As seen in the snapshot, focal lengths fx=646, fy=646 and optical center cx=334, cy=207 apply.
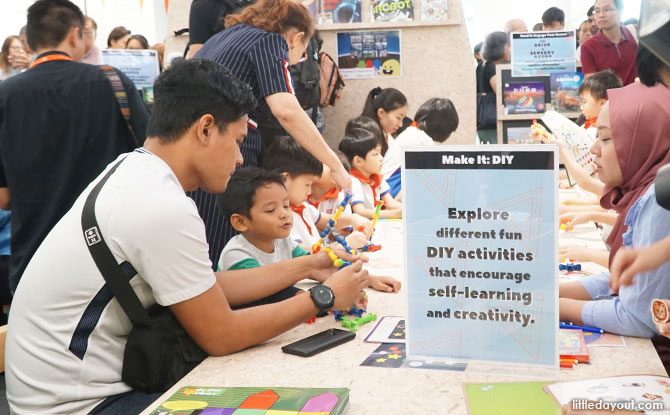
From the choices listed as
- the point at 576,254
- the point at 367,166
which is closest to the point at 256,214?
the point at 576,254

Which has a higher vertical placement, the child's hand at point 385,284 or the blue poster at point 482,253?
the blue poster at point 482,253

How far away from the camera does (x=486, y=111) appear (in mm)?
6004

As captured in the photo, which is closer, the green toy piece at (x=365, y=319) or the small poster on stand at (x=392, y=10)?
the green toy piece at (x=365, y=319)

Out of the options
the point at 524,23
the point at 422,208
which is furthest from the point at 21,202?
the point at 524,23

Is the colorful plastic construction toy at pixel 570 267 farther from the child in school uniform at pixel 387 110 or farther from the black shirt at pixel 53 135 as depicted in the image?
the child in school uniform at pixel 387 110

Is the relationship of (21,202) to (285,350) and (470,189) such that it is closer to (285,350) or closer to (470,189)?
(285,350)

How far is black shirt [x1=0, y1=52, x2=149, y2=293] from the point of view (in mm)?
2270

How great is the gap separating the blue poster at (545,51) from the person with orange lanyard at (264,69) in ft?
10.9

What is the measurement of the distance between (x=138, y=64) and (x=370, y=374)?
3633 mm

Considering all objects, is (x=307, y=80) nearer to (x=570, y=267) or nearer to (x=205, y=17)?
(x=205, y=17)

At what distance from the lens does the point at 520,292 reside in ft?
3.92

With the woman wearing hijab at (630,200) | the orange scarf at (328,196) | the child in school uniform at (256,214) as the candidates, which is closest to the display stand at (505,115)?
the orange scarf at (328,196)

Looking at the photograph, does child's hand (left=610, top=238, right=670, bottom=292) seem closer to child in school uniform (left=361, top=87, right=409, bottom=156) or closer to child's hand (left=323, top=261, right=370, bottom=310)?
child's hand (left=323, top=261, right=370, bottom=310)

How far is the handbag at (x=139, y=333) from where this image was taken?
1.28 m
